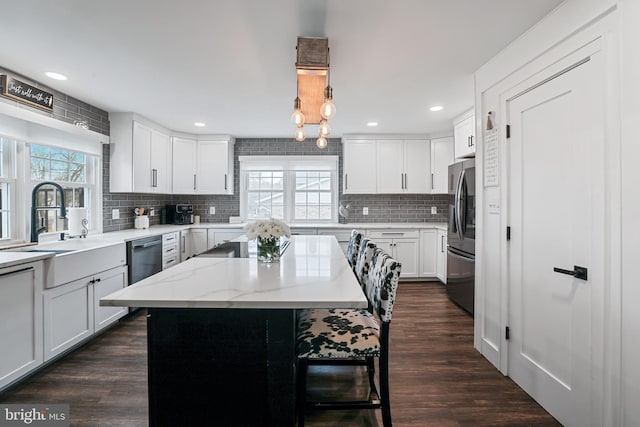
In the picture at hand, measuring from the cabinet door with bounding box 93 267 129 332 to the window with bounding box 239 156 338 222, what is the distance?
2338 mm

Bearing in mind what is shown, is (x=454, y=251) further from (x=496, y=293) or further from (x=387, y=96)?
(x=387, y=96)

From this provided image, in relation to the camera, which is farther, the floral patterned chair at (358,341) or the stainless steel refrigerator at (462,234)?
the stainless steel refrigerator at (462,234)

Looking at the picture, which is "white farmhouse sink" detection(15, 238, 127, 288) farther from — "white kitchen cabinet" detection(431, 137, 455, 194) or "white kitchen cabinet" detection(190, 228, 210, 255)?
"white kitchen cabinet" detection(431, 137, 455, 194)

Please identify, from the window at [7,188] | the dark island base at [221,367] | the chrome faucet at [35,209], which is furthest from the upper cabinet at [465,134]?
the window at [7,188]

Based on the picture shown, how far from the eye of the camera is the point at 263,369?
51.9 inches

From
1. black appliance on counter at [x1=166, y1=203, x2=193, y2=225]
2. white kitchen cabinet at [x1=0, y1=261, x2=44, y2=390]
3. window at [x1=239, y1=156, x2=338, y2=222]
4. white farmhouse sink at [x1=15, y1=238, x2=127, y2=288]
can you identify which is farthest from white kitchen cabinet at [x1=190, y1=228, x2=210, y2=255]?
white kitchen cabinet at [x1=0, y1=261, x2=44, y2=390]

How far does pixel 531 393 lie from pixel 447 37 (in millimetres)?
2412

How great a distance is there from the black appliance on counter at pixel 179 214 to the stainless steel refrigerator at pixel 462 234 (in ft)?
12.8

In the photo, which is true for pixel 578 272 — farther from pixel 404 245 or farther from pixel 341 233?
pixel 341 233

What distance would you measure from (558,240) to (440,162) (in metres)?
3.15

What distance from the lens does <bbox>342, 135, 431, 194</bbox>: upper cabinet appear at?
480 cm

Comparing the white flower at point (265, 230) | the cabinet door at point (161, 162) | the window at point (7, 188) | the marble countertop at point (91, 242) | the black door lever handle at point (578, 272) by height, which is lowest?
the black door lever handle at point (578, 272)

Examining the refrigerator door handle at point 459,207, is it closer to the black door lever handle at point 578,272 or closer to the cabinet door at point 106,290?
the black door lever handle at point 578,272

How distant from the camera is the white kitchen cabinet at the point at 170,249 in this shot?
3871mm
